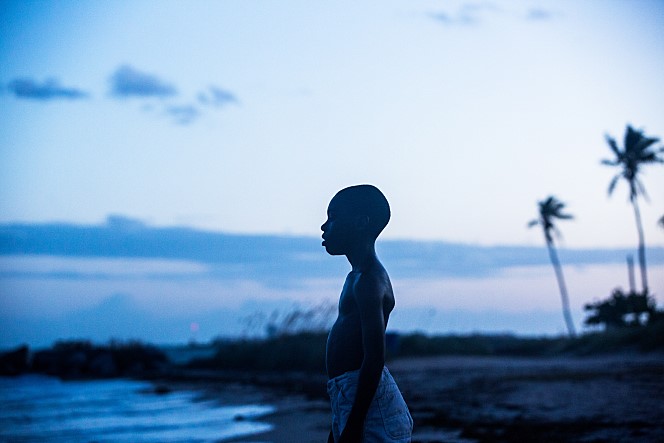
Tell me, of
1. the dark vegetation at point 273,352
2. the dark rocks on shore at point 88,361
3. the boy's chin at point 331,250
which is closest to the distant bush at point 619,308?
the dark vegetation at point 273,352

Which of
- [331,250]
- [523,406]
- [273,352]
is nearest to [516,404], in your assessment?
[523,406]

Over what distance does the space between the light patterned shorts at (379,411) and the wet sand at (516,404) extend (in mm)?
5544

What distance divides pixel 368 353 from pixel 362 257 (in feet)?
1.37

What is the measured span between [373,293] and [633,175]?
1491 inches

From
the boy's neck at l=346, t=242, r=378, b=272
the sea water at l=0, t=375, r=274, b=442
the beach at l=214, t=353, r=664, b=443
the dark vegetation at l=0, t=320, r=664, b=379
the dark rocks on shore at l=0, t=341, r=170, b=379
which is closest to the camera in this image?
the boy's neck at l=346, t=242, r=378, b=272

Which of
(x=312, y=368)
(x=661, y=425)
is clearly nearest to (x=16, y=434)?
(x=661, y=425)

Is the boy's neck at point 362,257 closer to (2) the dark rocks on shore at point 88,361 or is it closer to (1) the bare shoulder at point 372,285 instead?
(1) the bare shoulder at point 372,285

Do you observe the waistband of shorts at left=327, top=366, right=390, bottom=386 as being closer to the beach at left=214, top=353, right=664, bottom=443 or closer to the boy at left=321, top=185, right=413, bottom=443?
the boy at left=321, top=185, right=413, bottom=443

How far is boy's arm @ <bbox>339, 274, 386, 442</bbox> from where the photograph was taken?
262 centimetres

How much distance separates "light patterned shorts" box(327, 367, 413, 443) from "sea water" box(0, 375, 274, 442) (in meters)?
7.63

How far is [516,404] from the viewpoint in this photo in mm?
11055

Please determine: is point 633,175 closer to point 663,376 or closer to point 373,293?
point 663,376

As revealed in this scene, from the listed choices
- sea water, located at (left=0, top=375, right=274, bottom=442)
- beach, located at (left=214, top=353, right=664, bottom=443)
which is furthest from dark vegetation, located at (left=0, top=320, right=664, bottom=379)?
sea water, located at (left=0, top=375, right=274, bottom=442)

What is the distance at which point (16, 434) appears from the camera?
11773 mm
